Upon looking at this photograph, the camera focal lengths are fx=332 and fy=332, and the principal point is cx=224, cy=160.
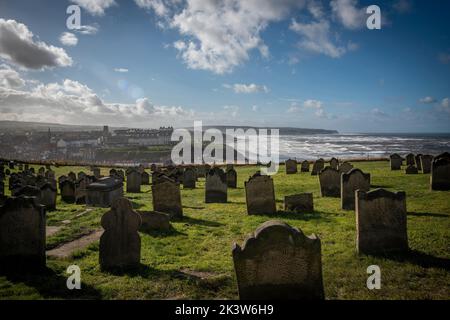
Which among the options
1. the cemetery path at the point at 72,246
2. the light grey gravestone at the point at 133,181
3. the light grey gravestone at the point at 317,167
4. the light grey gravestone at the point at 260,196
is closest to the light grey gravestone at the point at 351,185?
the light grey gravestone at the point at 260,196

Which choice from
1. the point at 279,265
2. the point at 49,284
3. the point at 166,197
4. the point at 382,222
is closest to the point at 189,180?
the point at 166,197

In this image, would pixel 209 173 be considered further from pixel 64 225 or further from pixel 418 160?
pixel 418 160

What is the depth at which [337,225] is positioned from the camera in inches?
439

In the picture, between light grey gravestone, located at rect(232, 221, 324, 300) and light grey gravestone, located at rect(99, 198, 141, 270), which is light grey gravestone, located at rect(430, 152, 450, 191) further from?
light grey gravestone, located at rect(99, 198, 141, 270)

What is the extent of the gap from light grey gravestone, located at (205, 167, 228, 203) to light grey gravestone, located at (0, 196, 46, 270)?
11.1 meters

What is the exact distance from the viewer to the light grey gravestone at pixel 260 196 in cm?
1370

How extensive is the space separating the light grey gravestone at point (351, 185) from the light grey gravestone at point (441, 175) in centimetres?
591

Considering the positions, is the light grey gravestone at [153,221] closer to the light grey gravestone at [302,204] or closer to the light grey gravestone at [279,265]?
the light grey gravestone at [302,204]

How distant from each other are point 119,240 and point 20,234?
2.16 metres

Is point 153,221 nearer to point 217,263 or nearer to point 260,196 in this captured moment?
point 217,263

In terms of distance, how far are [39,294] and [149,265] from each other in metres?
2.36

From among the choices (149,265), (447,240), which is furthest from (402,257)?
(149,265)

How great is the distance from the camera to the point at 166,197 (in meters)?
13.4

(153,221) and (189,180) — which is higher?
(189,180)
